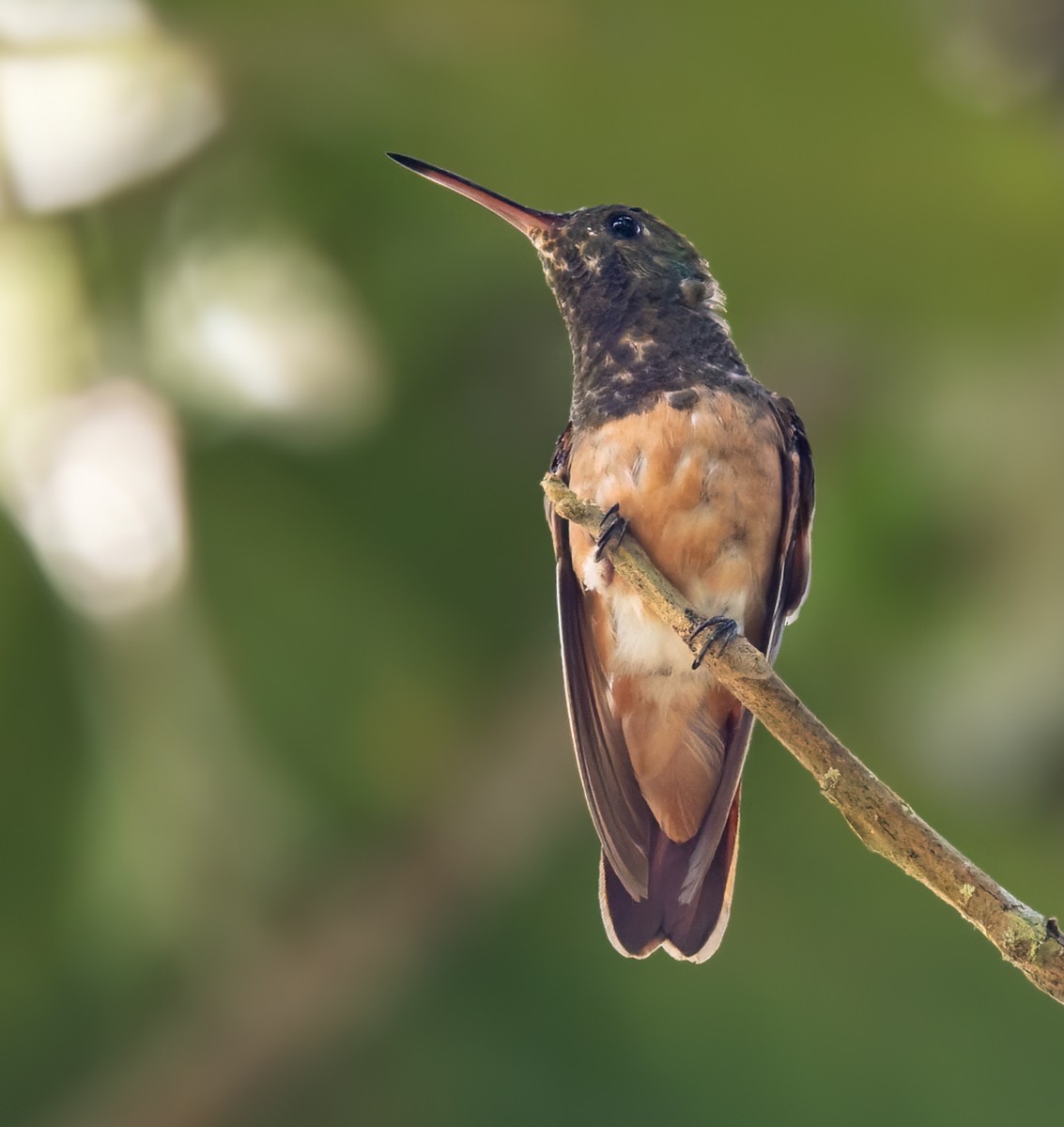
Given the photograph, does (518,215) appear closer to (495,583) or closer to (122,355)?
(122,355)

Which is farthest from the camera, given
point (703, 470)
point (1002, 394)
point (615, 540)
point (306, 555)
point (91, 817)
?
point (306, 555)

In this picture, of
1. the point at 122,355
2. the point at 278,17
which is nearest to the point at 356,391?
the point at 122,355

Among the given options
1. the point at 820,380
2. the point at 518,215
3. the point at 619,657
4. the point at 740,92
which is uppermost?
the point at 518,215

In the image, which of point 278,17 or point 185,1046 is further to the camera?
point 185,1046

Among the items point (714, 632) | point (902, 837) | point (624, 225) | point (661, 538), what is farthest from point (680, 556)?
point (902, 837)

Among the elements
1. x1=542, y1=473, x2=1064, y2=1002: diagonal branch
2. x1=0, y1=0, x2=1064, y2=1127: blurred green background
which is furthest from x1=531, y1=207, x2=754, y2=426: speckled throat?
x1=0, y1=0, x2=1064, y2=1127: blurred green background

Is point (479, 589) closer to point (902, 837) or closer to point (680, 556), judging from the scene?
point (680, 556)

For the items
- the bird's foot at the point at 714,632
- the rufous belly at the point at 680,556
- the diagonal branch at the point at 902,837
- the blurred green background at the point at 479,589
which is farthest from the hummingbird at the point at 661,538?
the blurred green background at the point at 479,589
